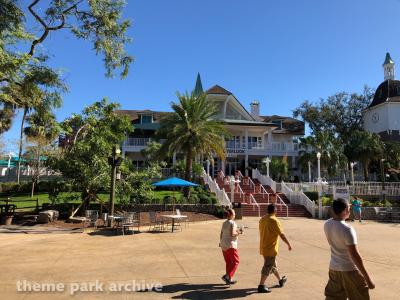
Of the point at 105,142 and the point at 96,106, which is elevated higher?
the point at 96,106

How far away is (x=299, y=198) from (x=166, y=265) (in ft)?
64.0

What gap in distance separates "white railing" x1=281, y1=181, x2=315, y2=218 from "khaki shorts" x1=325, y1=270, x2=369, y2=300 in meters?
21.0

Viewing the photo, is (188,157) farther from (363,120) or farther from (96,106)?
(363,120)

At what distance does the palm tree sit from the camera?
28.1 meters

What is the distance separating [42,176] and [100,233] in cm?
2498

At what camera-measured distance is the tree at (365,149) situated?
39875mm

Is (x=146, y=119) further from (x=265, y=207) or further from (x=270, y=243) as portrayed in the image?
(x=270, y=243)

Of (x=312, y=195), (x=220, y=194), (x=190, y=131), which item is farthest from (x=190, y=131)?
(x=312, y=195)

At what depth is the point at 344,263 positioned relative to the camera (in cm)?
440

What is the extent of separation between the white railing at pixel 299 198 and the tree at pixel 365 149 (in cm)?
1539

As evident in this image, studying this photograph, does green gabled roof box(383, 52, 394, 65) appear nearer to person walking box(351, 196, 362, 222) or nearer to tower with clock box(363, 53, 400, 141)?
tower with clock box(363, 53, 400, 141)

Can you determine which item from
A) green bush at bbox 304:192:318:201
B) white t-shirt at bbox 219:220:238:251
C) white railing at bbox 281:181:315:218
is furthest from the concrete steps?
white t-shirt at bbox 219:220:238:251

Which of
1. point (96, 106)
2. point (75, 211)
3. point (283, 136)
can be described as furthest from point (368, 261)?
point (283, 136)

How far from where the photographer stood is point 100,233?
15125 mm
